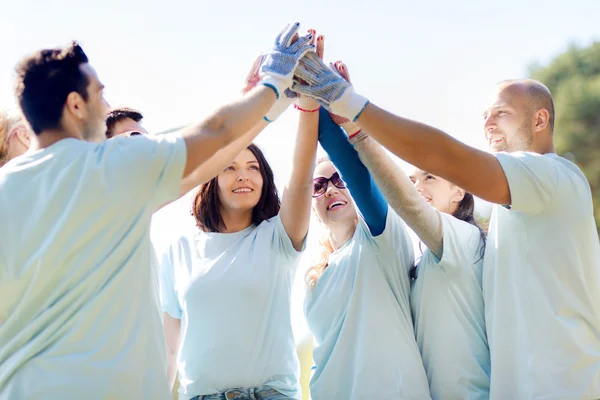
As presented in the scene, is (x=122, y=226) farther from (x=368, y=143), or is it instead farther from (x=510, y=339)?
(x=510, y=339)

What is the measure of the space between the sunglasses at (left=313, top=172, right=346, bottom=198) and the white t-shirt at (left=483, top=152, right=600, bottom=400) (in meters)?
1.11

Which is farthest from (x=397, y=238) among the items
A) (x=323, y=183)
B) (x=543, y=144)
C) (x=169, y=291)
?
(x=169, y=291)

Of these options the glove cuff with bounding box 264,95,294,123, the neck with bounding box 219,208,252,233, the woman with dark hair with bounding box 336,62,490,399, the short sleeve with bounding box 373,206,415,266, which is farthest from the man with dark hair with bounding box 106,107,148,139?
the short sleeve with bounding box 373,206,415,266

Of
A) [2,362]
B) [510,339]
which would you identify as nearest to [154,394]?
[2,362]

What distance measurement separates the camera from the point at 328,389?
3.82 metres

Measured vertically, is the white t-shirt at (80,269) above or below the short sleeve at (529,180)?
below

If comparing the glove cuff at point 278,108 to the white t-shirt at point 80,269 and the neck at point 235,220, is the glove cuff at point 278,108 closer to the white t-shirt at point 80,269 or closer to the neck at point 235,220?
the neck at point 235,220

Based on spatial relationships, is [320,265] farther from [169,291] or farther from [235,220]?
[169,291]

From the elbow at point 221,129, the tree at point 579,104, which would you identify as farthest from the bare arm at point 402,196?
the tree at point 579,104

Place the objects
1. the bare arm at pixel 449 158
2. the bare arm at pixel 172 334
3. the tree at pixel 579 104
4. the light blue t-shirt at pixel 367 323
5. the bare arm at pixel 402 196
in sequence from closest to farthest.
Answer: the bare arm at pixel 449 158 < the light blue t-shirt at pixel 367 323 < the bare arm at pixel 402 196 < the bare arm at pixel 172 334 < the tree at pixel 579 104

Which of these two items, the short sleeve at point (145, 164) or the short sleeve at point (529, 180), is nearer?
the short sleeve at point (145, 164)

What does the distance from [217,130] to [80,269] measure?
0.80 metres

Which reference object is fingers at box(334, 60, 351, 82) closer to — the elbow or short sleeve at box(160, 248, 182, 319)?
the elbow

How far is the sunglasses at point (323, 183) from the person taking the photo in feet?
14.2
